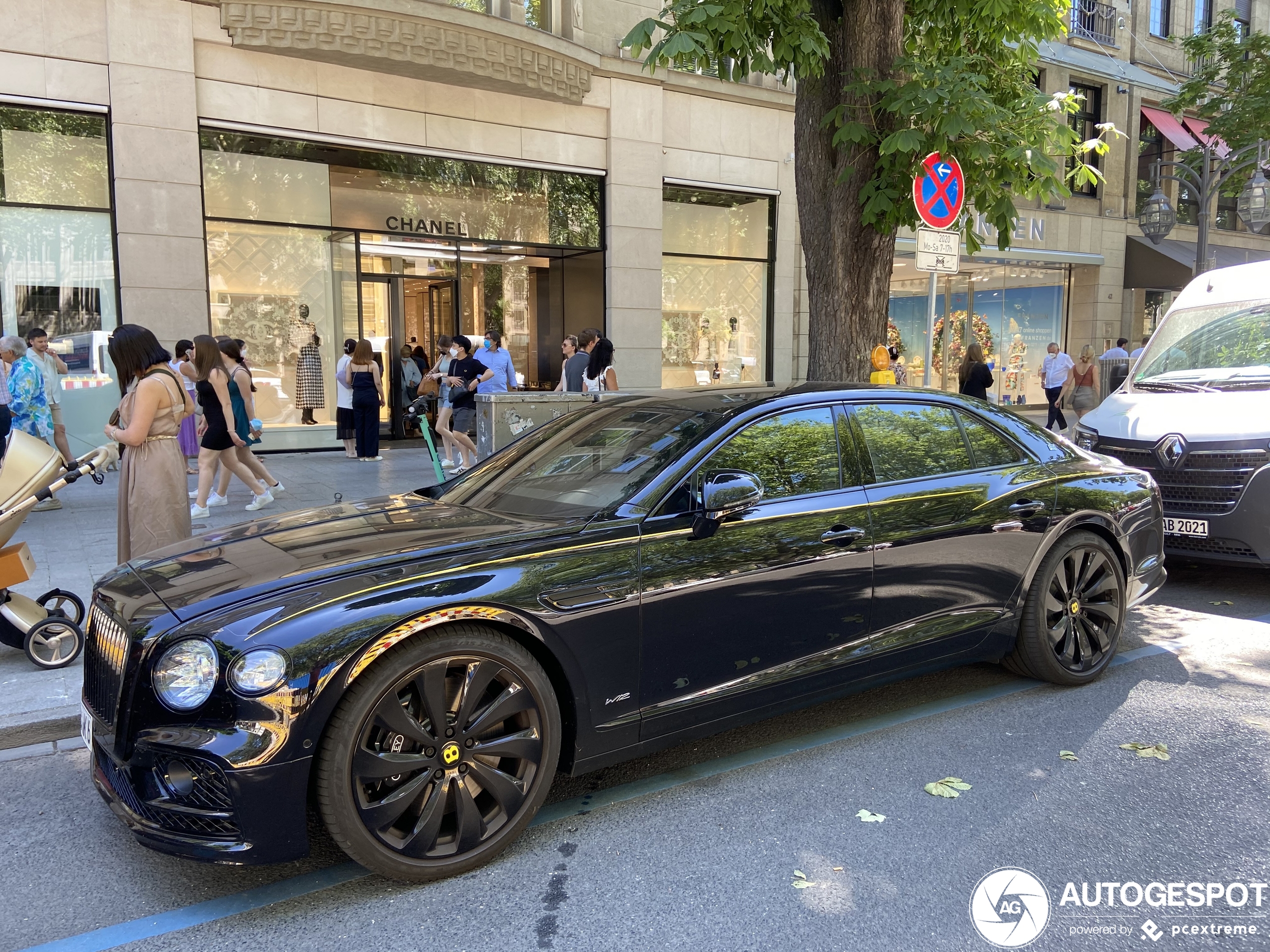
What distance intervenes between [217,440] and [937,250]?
21.8 ft

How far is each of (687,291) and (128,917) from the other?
1469cm

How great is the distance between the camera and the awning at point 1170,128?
22.5 m

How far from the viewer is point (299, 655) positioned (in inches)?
105

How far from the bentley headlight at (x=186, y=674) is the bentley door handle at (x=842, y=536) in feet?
7.67

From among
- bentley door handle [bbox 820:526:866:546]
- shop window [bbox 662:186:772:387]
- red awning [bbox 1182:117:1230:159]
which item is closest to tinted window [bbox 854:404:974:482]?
bentley door handle [bbox 820:526:866:546]

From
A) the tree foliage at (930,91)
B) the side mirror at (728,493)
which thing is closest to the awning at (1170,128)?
the tree foliage at (930,91)

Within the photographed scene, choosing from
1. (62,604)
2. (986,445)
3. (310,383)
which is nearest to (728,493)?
(986,445)

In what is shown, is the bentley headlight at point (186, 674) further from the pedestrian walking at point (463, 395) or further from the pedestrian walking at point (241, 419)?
the pedestrian walking at point (463, 395)

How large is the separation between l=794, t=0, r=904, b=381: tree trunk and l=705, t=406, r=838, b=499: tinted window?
3.69 metres

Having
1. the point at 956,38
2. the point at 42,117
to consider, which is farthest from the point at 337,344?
the point at 956,38

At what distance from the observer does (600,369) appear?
11.2 m

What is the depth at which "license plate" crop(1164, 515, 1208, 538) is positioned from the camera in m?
6.32

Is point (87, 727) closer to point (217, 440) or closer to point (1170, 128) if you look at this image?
point (217, 440)

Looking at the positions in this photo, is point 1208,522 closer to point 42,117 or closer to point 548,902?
point 548,902
